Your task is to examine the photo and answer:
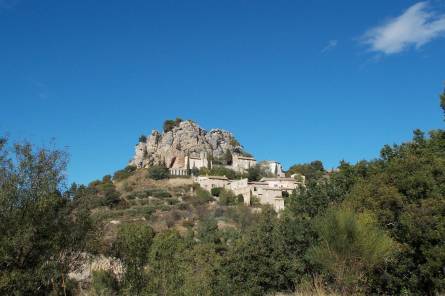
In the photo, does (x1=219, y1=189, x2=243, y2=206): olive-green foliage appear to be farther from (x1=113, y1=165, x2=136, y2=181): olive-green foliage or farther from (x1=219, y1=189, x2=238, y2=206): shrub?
(x1=113, y1=165, x2=136, y2=181): olive-green foliage

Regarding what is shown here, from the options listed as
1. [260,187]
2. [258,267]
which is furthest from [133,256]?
[260,187]

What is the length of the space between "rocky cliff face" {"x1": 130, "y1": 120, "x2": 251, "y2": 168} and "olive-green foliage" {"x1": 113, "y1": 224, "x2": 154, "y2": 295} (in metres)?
73.3

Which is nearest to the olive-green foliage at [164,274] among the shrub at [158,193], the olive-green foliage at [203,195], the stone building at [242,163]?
the olive-green foliage at [203,195]

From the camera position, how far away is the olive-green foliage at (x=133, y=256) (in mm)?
10141

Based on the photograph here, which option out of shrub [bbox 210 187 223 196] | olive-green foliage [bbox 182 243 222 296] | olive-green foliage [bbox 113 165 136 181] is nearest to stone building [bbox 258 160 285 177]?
shrub [bbox 210 187 223 196]

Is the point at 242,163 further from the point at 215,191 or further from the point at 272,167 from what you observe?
the point at 215,191

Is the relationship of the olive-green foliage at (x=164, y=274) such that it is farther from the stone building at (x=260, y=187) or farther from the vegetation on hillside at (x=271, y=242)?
the stone building at (x=260, y=187)

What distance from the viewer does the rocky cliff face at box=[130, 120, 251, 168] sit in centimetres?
8769

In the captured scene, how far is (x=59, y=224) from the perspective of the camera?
358 inches

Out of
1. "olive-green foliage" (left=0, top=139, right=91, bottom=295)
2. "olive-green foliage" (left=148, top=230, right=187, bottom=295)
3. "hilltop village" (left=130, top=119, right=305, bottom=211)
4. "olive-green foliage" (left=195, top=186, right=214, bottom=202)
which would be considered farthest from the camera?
"hilltop village" (left=130, top=119, right=305, bottom=211)

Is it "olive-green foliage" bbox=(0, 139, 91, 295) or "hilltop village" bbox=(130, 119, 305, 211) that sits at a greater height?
"hilltop village" bbox=(130, 119, 305, 211)

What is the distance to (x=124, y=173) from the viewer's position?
267 feet

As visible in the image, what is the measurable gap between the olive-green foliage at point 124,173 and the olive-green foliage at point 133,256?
221 ft

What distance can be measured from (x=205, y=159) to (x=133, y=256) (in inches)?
2984
